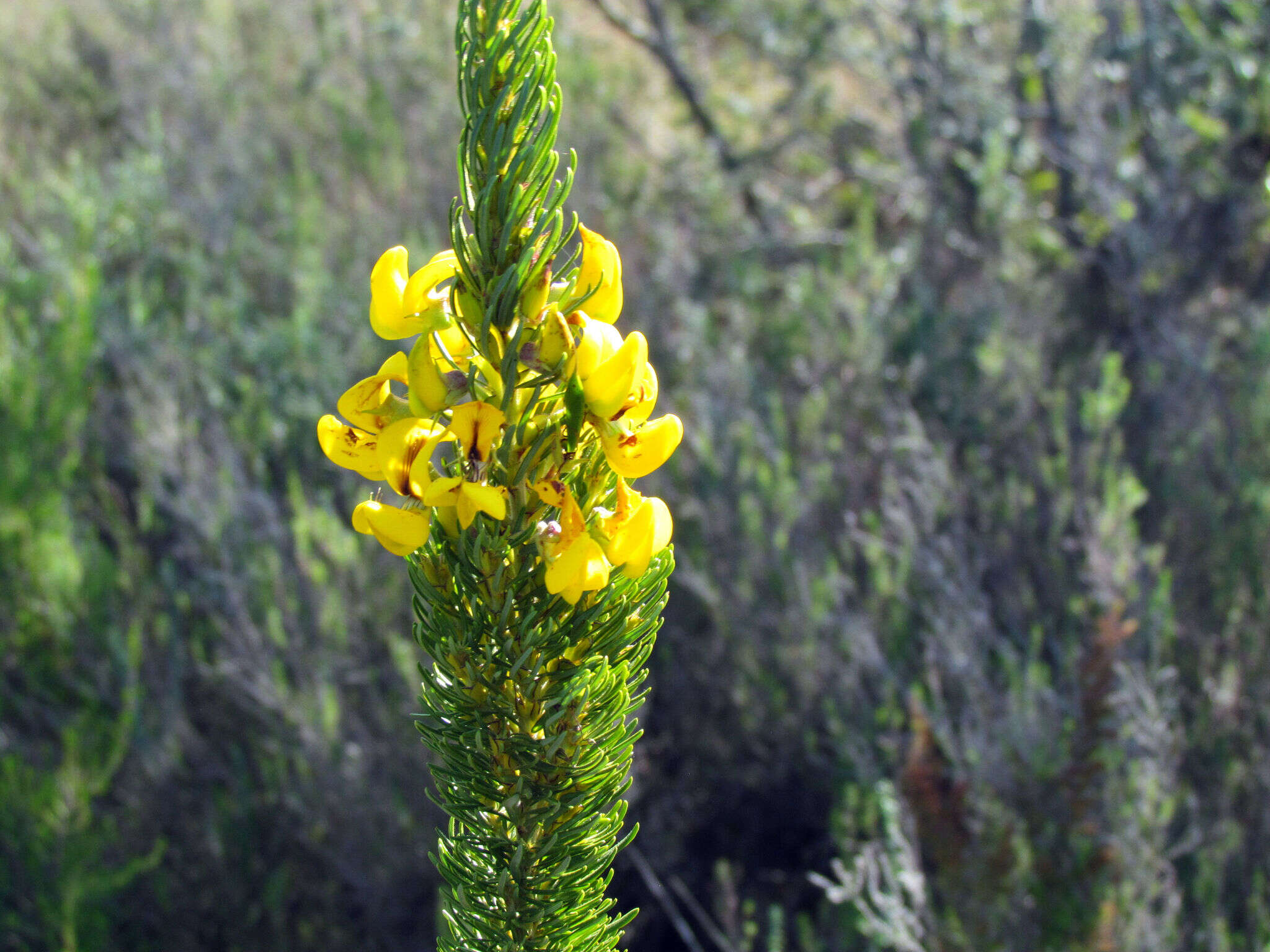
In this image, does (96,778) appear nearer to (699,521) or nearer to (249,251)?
(699,521)

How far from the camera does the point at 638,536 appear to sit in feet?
2.52

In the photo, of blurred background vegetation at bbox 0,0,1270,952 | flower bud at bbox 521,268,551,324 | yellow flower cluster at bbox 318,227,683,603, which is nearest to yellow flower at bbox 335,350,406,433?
yellow flower cluster at bbox 318,227,683,603

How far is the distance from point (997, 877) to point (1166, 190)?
279 centimetres

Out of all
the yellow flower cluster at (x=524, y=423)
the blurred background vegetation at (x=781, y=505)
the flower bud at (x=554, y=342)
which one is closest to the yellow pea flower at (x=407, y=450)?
the yellow flower cluster at (x=524, y=423)

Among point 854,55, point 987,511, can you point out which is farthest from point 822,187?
point 987,511

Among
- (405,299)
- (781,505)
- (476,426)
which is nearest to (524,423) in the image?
(476,426)

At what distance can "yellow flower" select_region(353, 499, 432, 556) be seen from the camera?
76cm

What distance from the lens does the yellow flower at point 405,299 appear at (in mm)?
791

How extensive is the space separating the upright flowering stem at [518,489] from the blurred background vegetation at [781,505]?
3.39ft

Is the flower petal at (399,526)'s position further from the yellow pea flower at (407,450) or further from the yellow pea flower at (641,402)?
the yellow pea flower at (641,402)

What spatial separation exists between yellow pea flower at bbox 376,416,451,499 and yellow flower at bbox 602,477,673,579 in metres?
0.16

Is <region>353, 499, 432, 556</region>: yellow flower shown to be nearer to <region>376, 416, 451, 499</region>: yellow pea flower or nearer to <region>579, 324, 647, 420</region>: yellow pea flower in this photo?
<region>376, 416, 451, 499</region>: yellow pea flower

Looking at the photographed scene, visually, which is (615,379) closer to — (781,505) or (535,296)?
(535,296)

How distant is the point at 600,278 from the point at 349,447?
10.6 inches
